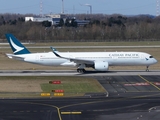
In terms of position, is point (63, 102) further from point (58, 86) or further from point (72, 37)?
point (72, 37)

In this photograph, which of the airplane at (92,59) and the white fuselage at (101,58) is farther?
the white fuselage at (101,58)

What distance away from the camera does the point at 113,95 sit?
159ft

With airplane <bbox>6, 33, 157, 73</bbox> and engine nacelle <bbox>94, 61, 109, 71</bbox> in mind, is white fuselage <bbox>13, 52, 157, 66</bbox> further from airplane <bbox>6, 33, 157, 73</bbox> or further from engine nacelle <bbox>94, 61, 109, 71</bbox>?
engine nacelle <bbox>94, 61, 109, 71</bbox>

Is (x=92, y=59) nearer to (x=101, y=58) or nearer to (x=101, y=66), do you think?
(x=101, y=58)

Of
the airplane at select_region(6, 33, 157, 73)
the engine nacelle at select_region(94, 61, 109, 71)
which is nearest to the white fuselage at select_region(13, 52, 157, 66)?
the airplane at select_region(6, 33, 157, 73)

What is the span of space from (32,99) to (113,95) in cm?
847

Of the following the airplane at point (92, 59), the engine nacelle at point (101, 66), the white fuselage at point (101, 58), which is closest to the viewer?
the engine nacelle at point (101, 66)

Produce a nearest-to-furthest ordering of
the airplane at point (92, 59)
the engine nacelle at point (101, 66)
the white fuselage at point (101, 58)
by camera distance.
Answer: the engine nacelle at point (101, 66)
the airplane at point (92, 59)
the white fuselage at point (101, 58)

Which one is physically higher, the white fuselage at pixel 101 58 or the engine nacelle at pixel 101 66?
the white fuselage at pixel 101 58

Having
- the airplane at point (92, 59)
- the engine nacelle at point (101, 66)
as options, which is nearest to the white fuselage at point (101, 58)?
the airplane at point (92, 59)

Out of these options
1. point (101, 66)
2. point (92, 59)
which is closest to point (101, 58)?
point (92, 59)

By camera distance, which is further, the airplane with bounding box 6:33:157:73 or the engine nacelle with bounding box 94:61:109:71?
the airplane with bounding box 6:33:157:73

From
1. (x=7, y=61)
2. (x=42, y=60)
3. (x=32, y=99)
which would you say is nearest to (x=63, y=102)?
(x=32, y=99)

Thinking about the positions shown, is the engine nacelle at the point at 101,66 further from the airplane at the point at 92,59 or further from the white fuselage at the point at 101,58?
the white fuselage at the point at 101,58
